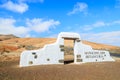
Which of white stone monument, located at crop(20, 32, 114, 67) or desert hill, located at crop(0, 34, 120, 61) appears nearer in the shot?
white stone monument, located at crop(20, 32, 114, 67)

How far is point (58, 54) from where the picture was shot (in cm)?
2205

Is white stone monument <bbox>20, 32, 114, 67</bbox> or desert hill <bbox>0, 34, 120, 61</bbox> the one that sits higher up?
desert hill <bbox>0, 34, 120, 61</bbox>

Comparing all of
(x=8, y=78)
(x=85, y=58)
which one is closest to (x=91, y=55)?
(x=85, y=58)

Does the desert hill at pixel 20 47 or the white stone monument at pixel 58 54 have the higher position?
the desert hill at pixel 20 47

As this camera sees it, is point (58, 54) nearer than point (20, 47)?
Yes

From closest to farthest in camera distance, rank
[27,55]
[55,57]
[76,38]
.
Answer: [27,55] → [55,57] → [76,38]

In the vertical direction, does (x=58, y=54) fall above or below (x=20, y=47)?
below

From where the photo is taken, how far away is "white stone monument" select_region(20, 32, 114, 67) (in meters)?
20.3

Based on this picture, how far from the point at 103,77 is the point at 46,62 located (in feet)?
23.8

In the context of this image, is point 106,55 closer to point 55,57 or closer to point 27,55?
point 55,57

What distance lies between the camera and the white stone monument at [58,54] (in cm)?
2033

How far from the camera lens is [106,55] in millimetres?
26266

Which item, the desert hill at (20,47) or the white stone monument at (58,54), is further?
the desert hill at (20,47)

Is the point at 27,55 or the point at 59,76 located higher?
the point at 27,55
